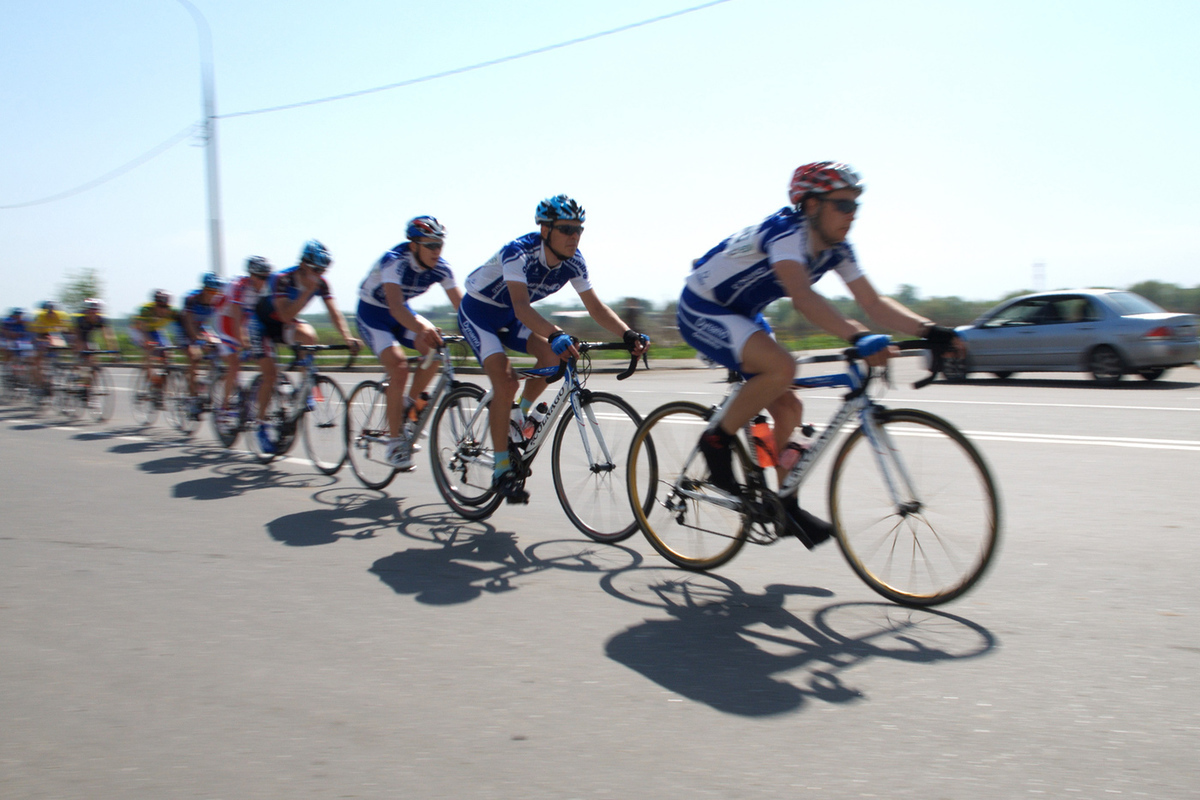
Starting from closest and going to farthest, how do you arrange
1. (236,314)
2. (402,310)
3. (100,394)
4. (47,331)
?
(402,310) → (236,314) → (100,394) → (47,331)

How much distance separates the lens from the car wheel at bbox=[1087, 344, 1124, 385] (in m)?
13.2

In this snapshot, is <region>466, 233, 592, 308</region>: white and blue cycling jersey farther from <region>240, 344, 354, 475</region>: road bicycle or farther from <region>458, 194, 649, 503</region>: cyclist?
<region>240, 344, 354, 475</region>: road bicycle

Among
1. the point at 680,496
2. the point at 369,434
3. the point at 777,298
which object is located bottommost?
the point at 680,496

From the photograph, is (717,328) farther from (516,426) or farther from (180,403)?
(180,403)

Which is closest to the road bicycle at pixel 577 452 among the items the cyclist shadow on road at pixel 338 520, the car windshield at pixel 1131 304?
the cyclist shadow on road at pixel 338 520

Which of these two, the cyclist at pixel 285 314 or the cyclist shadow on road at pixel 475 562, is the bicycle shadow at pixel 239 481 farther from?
the cyclist shadow on road at pixel 475 562

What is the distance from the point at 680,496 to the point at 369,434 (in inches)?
130

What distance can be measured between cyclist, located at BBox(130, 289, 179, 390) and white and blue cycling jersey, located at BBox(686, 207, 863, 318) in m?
9.20

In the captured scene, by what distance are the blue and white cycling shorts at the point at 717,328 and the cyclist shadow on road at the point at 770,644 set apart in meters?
1.14

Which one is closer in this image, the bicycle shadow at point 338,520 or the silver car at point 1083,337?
the bicycle shadow at point 338,520

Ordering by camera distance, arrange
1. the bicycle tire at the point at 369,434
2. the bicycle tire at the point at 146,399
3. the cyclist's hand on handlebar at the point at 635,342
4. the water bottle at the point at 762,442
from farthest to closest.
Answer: the bicycle tire at the point at 146,399 < the bicycle tire at the point at 369,434 < the cyclist's hand on handlebar at the point at 635,342 < the water bottle at the point at 762,442

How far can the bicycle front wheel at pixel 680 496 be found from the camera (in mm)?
4492

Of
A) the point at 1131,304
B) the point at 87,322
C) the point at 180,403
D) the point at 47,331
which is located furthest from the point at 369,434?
the point at 1131,304

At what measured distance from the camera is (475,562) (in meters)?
4.87
